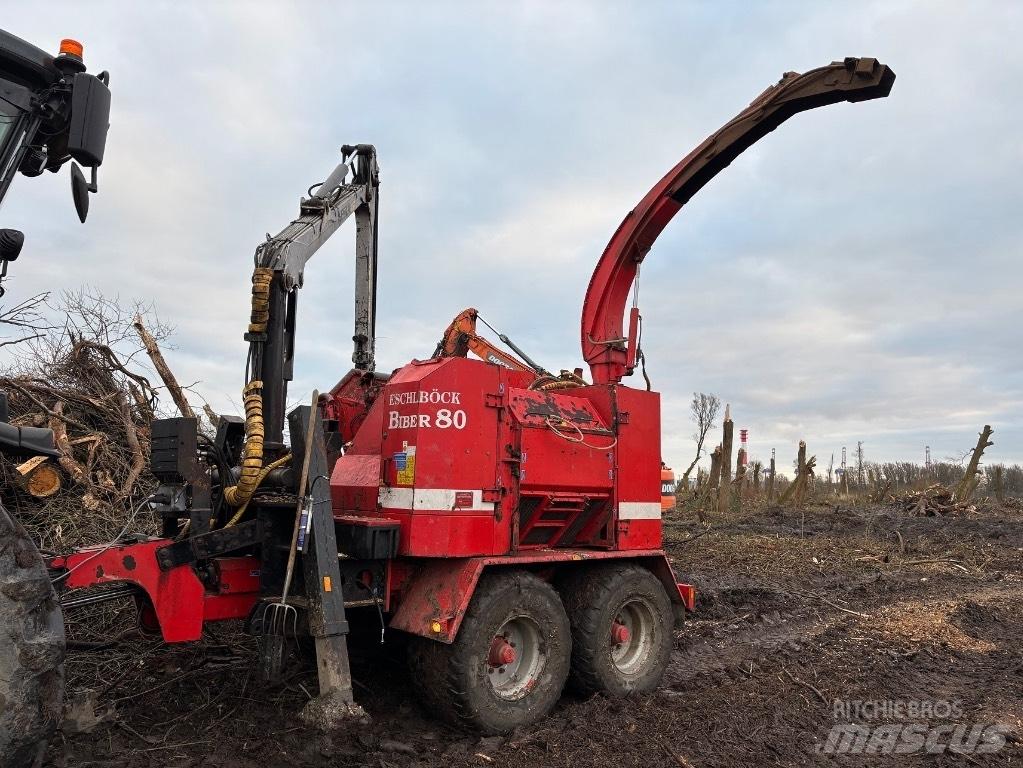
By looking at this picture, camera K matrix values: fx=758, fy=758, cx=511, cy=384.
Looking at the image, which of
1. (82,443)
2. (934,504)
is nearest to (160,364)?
(82,443)

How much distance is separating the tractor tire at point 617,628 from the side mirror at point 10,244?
4008 millimetres

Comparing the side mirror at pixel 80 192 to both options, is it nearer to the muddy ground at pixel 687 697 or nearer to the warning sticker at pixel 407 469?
the warning sticker at pixel 407 469

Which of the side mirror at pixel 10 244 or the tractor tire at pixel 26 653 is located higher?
the side mirror at pixel 10 244

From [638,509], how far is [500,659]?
1.81 m

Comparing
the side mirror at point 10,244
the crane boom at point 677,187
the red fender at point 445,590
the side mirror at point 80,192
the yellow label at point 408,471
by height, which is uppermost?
the crane boom at point 677,187

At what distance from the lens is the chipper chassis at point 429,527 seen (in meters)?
4.47

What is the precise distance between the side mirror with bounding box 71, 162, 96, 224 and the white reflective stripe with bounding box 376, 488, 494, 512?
242 centimetres

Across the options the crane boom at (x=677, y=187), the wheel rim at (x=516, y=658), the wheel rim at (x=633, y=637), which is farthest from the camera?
the crane boom at (x=677, y=187)

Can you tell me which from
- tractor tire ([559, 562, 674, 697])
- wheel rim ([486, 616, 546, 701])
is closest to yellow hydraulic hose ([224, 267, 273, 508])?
wheel rim ([486, 616, 546, 701])

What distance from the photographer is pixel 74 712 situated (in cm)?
416

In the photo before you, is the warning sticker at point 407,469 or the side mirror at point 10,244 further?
the warning sticker at point 407,469

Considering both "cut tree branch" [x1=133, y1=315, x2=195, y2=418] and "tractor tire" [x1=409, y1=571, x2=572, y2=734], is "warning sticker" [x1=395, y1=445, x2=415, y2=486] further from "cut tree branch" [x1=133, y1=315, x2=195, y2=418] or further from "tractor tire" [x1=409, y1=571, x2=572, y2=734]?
"cut tree branch" [x1=133, y1=315, x2=195, y2=418]

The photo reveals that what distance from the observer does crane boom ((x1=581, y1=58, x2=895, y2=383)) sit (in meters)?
6.57

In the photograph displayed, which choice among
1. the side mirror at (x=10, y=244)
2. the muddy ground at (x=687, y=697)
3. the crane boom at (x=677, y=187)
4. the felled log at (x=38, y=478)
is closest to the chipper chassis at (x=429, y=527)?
the muddy ground at (x=687, y=697)
